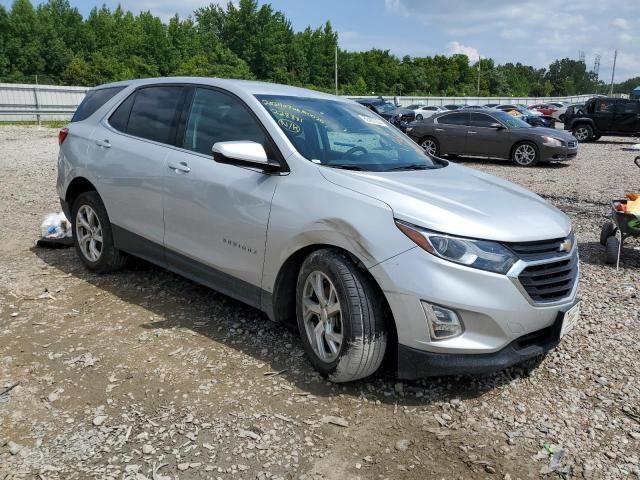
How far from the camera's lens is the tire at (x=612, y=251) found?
5.66 m

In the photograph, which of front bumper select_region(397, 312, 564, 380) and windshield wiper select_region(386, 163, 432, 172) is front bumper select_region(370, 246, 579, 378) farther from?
windshield wiper select_region(386, 163, 432, 172)

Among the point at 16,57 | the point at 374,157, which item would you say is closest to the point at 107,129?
the point at 374,157

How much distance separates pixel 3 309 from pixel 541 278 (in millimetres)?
3898

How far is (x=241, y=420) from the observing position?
285cm

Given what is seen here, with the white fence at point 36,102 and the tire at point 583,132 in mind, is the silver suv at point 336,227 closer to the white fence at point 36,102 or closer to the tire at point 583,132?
the tire at point 583,132

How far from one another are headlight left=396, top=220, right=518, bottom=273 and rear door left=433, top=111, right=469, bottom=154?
12.9m

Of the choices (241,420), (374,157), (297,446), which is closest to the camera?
(297,446)

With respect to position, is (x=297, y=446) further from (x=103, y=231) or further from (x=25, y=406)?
(x=103, y=231)

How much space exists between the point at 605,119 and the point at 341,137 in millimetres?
21164

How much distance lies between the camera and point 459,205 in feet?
9.78

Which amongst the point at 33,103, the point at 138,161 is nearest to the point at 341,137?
the point at 138,161

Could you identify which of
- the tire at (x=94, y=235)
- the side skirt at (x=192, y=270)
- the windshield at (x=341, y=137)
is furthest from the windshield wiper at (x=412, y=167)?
the tire at (x=94, y=235)

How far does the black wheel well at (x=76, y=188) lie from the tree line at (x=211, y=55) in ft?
119

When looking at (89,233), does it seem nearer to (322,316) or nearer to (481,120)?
(322,316)
